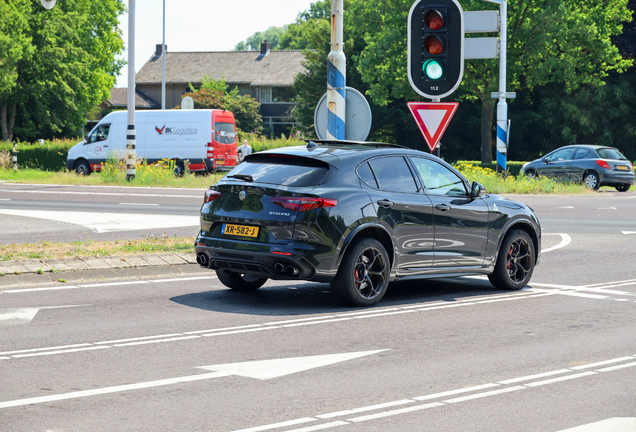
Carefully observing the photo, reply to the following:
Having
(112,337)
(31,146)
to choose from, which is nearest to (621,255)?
(112,337)

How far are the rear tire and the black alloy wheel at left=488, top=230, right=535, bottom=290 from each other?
105 inches

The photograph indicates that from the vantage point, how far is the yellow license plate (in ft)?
27.6

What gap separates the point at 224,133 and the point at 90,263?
2504 cm

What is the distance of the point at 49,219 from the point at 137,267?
5.84 metres

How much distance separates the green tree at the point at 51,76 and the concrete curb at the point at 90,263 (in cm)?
4695

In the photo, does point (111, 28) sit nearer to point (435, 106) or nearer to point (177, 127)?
point (177, 127)

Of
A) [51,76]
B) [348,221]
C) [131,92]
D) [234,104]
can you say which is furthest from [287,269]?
[234,104]

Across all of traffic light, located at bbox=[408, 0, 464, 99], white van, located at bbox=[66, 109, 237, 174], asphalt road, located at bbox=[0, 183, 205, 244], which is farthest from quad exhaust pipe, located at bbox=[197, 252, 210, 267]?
white van, located at bbox=[66, 109, 237, 174]

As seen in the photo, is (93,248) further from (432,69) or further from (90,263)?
(432,69)

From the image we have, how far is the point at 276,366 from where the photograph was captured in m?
6.09

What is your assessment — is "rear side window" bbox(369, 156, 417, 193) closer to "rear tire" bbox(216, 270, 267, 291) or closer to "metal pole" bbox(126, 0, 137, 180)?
"rear tire" bbox(216, 270, 267, 291)

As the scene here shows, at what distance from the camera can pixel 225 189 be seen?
28.6 feet

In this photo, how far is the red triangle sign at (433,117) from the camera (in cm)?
1212

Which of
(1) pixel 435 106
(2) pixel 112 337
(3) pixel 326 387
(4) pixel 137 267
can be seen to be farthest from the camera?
(1) pixel 435 106
